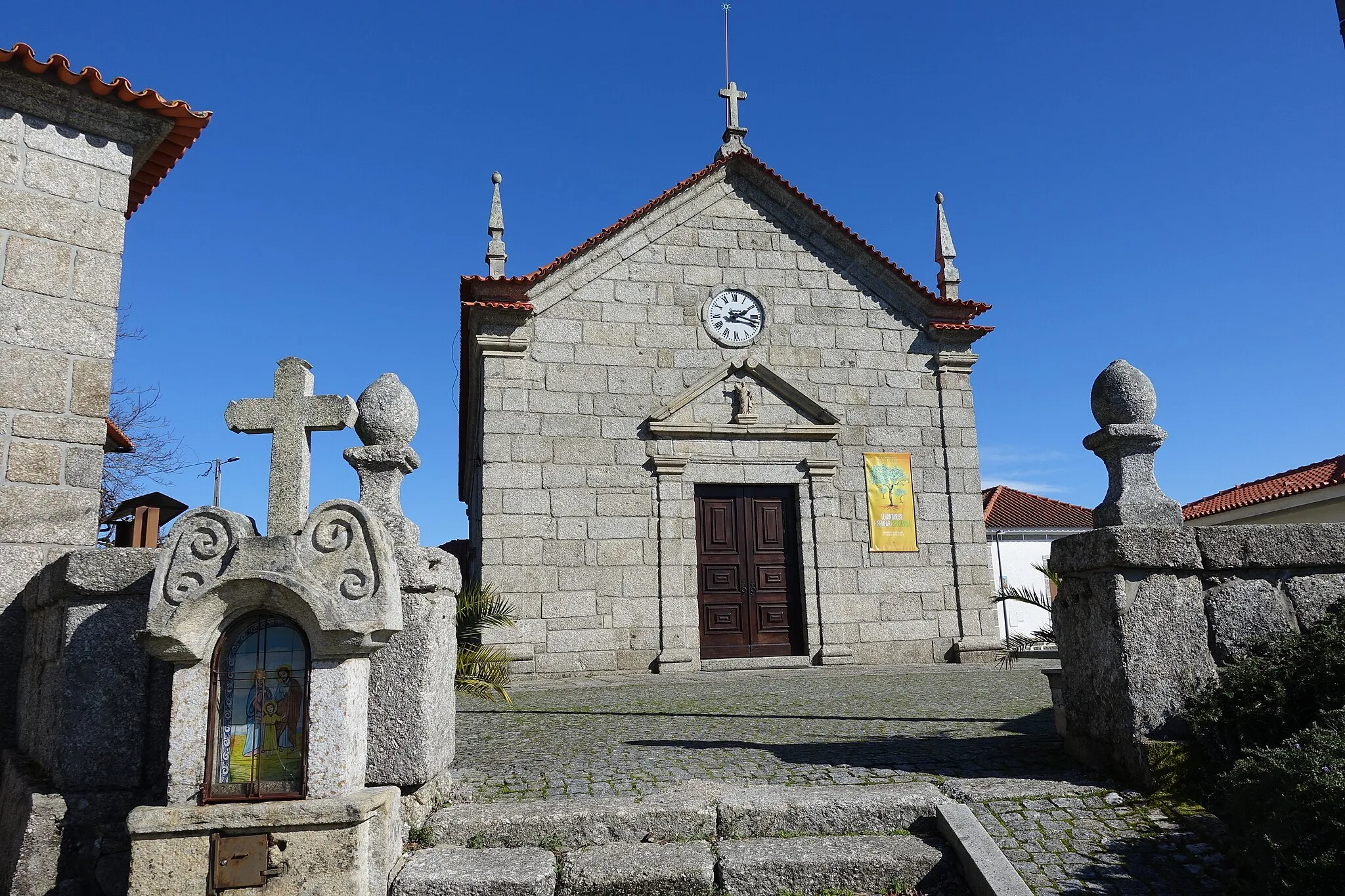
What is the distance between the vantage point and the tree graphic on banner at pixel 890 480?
11305 millimetres

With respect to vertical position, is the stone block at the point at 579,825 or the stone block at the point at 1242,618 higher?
the stone block at the point at 1242,618

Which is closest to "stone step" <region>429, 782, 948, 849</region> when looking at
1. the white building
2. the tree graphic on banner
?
the tree graphic on banner

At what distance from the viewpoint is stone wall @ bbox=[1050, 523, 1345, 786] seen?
425 centimetres

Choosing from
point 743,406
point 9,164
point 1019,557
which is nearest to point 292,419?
point 9,164

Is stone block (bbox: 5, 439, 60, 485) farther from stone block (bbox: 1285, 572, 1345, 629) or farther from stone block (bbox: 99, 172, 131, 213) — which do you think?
stone block (bbox: 1285, 572, 1345, 629)

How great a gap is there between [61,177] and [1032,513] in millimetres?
23476

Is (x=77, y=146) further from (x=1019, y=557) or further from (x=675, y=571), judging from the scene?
(x=1019, y=557)

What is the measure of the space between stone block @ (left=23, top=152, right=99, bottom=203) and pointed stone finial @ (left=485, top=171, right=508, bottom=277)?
18.3ft

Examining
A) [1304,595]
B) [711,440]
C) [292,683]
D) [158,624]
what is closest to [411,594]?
[292,683]

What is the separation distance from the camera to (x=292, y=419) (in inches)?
144

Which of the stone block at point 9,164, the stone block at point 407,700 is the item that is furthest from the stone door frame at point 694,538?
the stone block at point 9,164

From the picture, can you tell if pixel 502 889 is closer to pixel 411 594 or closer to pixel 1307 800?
pixel 411 594

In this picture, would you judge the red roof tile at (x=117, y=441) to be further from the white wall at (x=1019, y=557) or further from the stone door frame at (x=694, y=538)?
the white wall at (x=1019, y=557)

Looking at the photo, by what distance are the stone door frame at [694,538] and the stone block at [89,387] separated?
21.0ft
